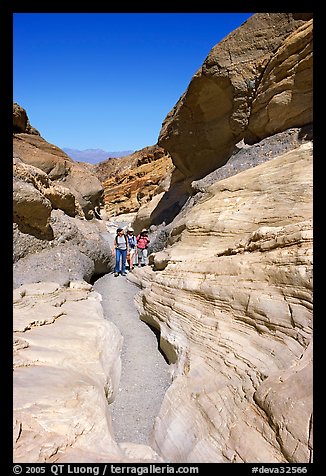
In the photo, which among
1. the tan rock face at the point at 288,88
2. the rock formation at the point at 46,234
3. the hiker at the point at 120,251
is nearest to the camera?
the rock formation at the point at 46,234

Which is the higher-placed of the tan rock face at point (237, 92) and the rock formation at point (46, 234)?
the tan rock face at point (237, 92)

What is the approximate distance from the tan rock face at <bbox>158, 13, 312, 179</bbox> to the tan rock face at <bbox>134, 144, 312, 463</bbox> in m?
3.33

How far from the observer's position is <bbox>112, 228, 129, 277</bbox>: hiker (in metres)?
11.1

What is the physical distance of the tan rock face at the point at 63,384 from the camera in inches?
110

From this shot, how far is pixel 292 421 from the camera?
9.09 feet

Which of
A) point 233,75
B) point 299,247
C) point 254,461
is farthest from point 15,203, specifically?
point 233,75

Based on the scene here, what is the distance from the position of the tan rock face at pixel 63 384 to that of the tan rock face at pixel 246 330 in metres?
0.79

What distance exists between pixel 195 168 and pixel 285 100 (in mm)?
6060

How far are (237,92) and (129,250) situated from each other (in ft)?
22.5

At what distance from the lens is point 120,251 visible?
11.3 meters

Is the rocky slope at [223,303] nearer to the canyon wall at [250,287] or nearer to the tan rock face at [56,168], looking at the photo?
the canyon wall at [250,287]

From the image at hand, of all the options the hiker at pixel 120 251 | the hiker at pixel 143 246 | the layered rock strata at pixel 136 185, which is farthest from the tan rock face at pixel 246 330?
the layered rock strata at pixel 136 185

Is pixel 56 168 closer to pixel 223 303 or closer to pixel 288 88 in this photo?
pixel 288 88

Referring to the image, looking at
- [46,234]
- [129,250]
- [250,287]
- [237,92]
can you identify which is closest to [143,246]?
[129,250]
